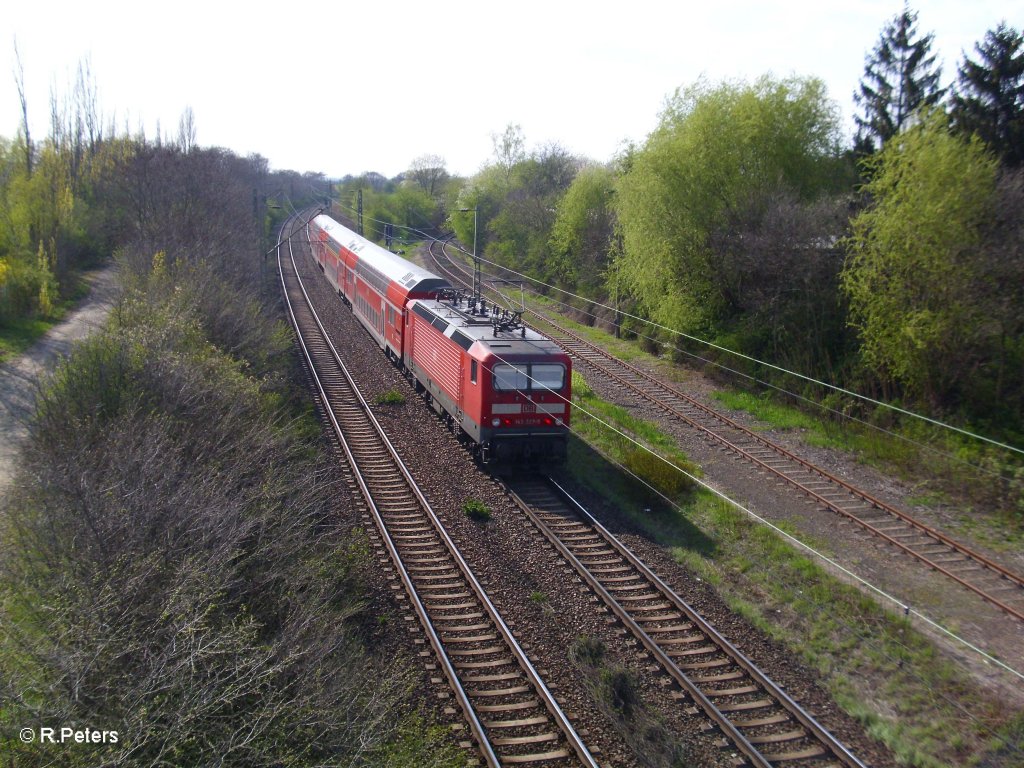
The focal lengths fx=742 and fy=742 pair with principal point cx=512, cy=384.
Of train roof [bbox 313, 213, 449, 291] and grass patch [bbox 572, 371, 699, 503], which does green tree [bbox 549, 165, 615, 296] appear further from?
grass patch [bbox 572, 371, 699, 503]

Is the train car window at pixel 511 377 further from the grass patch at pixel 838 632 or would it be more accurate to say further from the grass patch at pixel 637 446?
the grass patch at pixel 838 632

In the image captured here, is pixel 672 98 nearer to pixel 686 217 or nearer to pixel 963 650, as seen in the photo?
pixel 686 217

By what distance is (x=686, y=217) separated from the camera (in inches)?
995

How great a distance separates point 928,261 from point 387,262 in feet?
60.3

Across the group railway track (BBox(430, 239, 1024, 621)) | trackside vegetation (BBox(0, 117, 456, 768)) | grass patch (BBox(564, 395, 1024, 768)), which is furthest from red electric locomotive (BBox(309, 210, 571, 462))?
railway track (BBox(430, 239, 1024, 621))

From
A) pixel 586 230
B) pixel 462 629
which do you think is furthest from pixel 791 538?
pixel 586 230

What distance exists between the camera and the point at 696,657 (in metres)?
9.96

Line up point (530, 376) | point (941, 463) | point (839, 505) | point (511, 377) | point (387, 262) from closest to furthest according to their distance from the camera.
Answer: point (839, 505) < point (511, 377) < point (530, 376) < point (941, 463) < point (387, 262)

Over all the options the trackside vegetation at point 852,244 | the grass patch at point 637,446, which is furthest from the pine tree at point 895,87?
the grass patch at point 637,446

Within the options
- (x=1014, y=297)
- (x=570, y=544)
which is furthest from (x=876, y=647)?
(x=1014, y=297)

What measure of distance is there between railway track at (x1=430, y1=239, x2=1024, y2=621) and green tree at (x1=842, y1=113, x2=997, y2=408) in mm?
4084

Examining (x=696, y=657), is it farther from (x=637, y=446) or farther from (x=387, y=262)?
(x=387, y=262)

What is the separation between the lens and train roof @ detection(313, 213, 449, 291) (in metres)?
23.9

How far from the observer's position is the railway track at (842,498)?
40.4 feet
